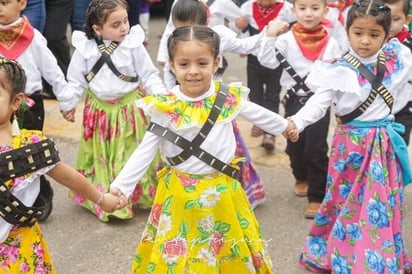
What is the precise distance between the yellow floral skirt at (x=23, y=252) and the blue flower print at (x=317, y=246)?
159 centimetres

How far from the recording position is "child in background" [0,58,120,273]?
2.54m

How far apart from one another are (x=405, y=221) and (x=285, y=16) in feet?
5.61

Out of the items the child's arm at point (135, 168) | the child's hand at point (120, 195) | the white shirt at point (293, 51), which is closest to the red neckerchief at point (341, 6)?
the white shirt at point (293, 51)

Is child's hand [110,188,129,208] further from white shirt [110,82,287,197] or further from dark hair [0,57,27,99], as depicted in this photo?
dark hair [0,57,27,99]

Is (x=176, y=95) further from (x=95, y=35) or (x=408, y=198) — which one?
(x=408, y=198)

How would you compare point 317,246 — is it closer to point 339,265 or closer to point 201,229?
point 339,265

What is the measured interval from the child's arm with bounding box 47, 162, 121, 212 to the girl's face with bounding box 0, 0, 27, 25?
4.55 ft

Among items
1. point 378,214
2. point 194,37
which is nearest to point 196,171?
point 194,37

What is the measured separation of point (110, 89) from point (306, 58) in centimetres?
124

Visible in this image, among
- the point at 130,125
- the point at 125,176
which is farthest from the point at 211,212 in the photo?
the point at 130,125

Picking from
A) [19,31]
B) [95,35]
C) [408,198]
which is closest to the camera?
[19,31]

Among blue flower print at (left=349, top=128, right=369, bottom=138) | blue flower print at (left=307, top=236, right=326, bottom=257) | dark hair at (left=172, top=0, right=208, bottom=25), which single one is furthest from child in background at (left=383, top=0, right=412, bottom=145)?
dark hair at (left=172, top=0, right=208, bottom=25)

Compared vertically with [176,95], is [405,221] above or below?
below

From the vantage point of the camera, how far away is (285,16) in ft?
16.5
